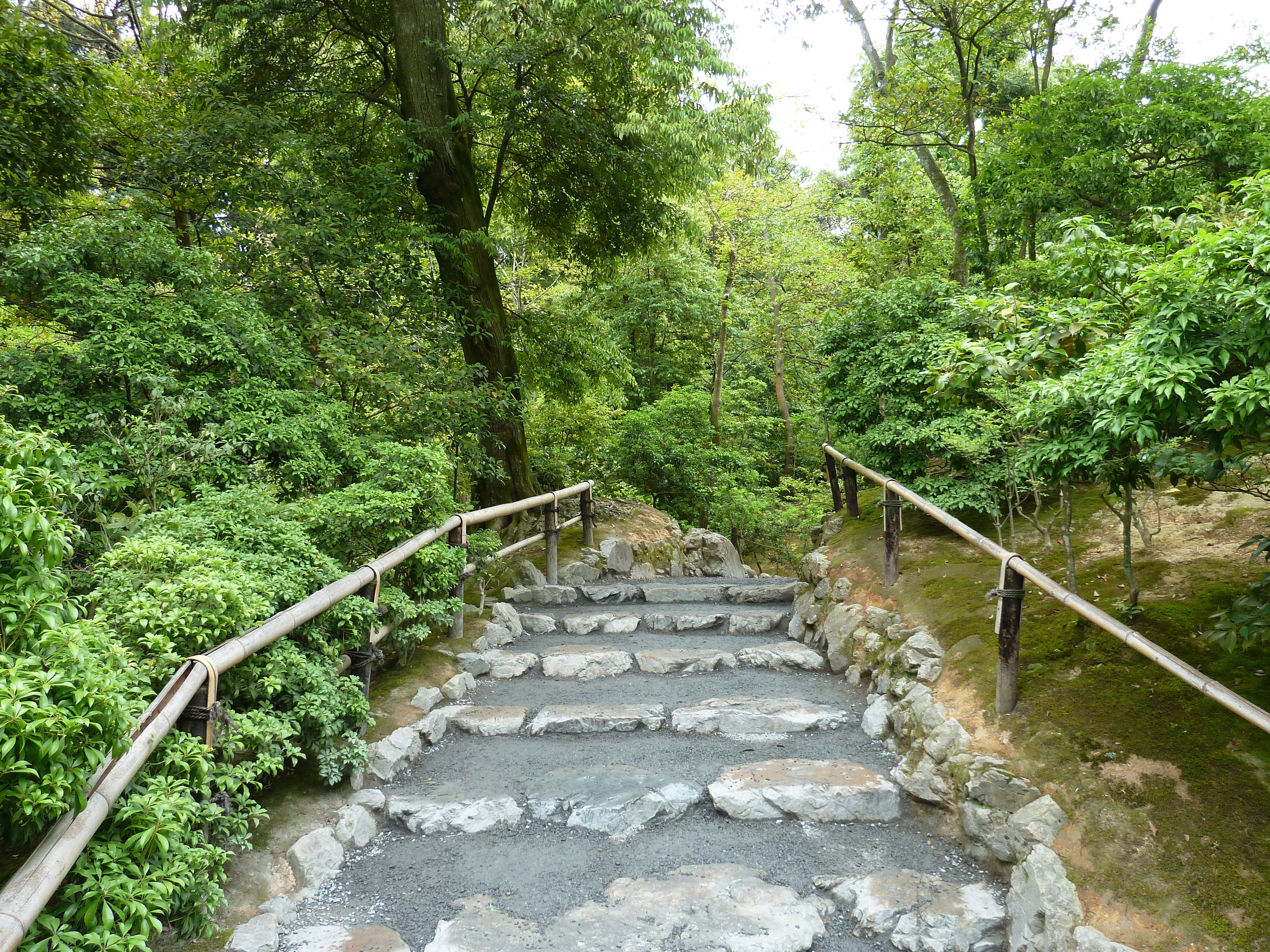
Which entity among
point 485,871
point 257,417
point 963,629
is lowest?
point 485,871

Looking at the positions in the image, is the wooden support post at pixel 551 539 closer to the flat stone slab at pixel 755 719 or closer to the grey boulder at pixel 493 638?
the grey boulder at pixel 493 638

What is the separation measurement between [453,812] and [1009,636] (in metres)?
2.61

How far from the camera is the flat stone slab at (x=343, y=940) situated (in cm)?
242

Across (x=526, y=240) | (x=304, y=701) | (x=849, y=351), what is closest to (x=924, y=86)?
(x=849, y=351)

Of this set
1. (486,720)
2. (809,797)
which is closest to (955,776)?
(809,797)

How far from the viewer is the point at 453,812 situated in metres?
3.25

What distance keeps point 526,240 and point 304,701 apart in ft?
27.7

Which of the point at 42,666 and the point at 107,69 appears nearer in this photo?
the point at 42,666

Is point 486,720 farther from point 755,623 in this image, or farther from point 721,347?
point 721,347

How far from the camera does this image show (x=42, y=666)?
176 cm

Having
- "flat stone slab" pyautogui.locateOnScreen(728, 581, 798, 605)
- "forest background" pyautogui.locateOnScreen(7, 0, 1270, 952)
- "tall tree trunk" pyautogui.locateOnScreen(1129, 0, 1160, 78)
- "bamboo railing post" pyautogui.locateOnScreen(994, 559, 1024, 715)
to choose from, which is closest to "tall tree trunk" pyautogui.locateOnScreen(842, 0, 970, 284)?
"forest background" pyautogui.locateOnScreen(7, 0, 1270, 952)

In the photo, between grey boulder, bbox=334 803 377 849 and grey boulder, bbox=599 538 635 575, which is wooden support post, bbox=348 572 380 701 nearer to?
grey boulder, bbox=334 803 377 849

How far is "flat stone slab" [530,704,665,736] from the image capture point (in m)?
4.11

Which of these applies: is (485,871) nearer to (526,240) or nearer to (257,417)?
(257,417)
